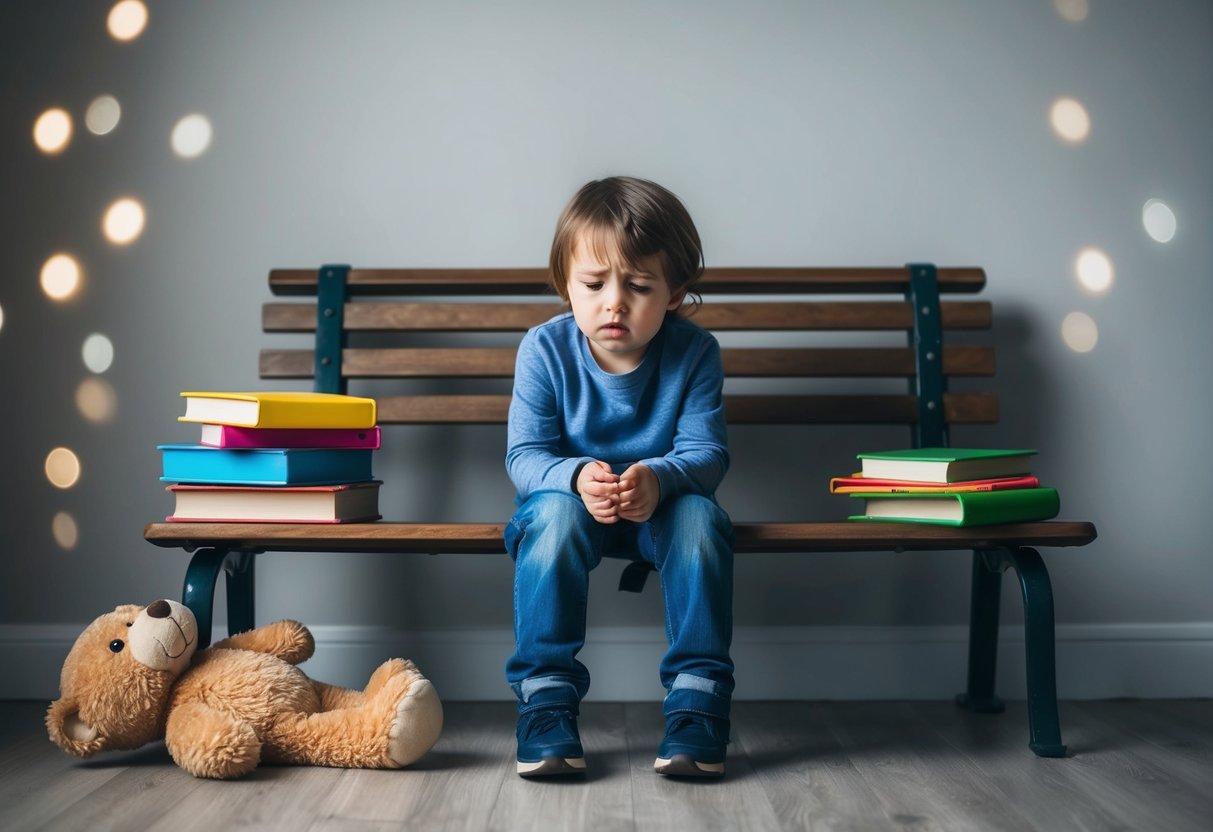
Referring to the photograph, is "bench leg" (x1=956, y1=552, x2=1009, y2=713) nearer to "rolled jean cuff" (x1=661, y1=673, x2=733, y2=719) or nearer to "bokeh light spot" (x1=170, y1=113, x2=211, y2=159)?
"rolled jean cuff" (x1=661, y1=673, x2=733, y2=719)

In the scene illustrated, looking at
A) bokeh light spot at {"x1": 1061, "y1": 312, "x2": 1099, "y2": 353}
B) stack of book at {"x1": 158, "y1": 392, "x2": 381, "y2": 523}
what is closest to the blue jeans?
stack of book at {"x1": 158, "y1": 392, "x2": 381, "y2": 523}

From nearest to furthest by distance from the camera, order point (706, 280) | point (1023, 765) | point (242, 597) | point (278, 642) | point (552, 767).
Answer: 1. point (552, 767)
2. point (1023, 765)
3. point (278, 642)
4. point (242, 597)
5. point (706, 280)

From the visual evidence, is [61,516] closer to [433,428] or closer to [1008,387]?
[433,428]

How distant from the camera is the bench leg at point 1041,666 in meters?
1.54

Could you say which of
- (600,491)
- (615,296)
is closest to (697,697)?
(600,491)

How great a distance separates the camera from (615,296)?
153cm

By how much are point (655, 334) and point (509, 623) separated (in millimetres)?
700

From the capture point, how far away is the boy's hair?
1533 mm

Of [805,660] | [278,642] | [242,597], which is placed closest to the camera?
[278,642]

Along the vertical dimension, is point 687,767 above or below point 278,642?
below

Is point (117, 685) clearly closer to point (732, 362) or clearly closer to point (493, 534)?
point (493, 534)

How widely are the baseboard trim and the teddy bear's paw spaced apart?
21.5 inches

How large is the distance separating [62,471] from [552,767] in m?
1.23

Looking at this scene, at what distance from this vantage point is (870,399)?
192 centimetres
